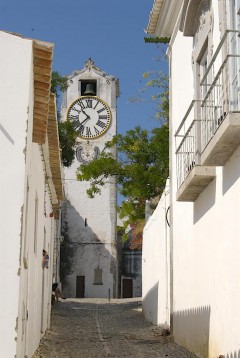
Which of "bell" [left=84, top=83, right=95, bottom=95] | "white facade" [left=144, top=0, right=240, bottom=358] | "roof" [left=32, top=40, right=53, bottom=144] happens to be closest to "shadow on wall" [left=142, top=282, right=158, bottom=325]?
"white facade" [left=144, top=0, right=240, bottom=358]

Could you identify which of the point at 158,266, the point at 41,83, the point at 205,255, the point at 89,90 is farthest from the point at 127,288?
the point at 41,83

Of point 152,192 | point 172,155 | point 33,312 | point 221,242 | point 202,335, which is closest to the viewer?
point 221,242

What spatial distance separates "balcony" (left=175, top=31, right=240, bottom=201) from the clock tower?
32984 millimetres

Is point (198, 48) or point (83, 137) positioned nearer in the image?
→ point (198, 48)

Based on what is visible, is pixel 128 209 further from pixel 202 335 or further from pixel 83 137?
pixel 83 137

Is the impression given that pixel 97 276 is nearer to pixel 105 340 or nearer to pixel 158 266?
pixel 158 266

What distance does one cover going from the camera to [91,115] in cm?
4497

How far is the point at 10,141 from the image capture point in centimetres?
786

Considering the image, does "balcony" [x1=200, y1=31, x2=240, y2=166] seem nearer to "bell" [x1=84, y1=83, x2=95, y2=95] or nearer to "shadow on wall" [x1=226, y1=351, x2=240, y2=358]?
"shadow on wall" [x1=226, y1=351, x2=240, y2=358]

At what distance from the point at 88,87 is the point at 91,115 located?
2.25 meters

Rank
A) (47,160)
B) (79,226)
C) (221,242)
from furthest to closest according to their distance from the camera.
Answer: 1. (79,226)
2. (47,160)
3. (221,242)

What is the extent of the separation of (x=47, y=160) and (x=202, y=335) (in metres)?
4.87

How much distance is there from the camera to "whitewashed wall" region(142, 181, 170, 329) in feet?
48.7

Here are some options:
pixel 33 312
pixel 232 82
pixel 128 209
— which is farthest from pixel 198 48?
pixel 128 209
